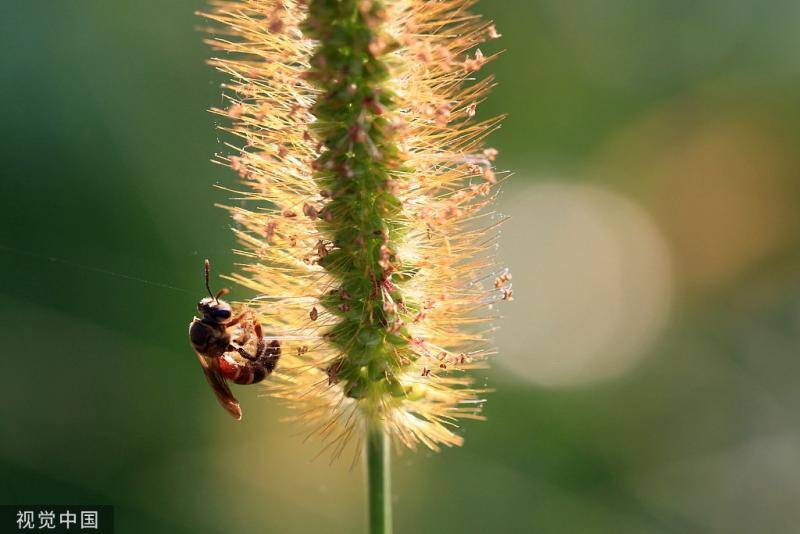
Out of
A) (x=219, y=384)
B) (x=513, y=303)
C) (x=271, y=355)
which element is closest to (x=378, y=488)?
(x=271, y=355)

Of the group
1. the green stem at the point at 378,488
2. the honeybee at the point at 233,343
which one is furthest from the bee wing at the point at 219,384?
the green stem at the point at 378,488

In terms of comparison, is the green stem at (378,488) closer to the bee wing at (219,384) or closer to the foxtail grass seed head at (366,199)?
the foxtail grass seed head at (366,199)

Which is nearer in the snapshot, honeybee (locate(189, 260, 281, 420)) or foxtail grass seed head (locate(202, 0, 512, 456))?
foxtail grass seed head (locate(202, 0, 512, 456))

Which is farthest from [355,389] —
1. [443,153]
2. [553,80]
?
[553,80]

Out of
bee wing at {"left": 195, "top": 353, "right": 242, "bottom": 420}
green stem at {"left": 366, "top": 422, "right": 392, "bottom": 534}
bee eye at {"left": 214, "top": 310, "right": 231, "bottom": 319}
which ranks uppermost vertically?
bee eye at {"left": 214, "top": 310, "right": 231, "bottom": 319}

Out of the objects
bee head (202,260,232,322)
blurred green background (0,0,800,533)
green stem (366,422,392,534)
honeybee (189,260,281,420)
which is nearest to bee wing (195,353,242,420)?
honeybee (189,260,281,420)

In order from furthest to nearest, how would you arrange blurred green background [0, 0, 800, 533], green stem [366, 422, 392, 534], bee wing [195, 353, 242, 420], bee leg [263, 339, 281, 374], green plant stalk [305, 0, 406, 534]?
blurred green background [0, 0, 800, 533], bee wing [195, 353, 242, 420], bee leg [263, 339, 281, 374], green stem [366, 422, 392, 534], green plant stalk [305, 0, 406, 534]

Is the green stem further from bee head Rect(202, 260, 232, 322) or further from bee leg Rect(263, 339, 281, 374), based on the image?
bee head Rect(202, 260, 232, 322)

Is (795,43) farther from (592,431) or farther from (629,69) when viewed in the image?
(592,431)
